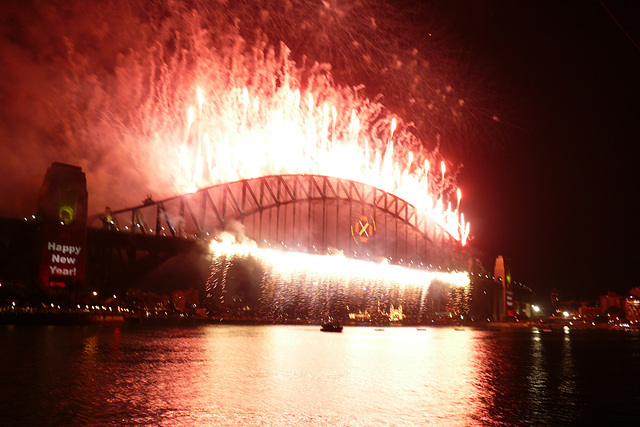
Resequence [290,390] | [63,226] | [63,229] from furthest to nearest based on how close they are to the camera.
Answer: [63,226] → [63,229] → [290,390]

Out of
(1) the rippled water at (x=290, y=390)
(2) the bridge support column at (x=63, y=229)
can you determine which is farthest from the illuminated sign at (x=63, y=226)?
(1) the rippled water at (x=290, y=390)

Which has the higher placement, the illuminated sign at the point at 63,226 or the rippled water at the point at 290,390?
the illuminated sign at the point at 63,226

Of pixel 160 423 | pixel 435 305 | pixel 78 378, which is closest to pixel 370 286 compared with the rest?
pixel 435 305

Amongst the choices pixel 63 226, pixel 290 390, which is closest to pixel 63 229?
pixel 63 226

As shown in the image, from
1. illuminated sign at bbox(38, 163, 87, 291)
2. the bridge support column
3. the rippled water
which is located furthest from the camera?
illuminated sign at bbox(38, 163, 87, 291)

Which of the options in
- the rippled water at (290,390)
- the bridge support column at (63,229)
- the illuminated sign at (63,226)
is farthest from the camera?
the illuminated sign at (63,226)

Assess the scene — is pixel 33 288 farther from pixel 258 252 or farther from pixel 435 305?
pixel 435 305

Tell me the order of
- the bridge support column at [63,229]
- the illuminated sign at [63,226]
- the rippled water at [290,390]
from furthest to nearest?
the illuminated sign at [63,226] < the bridge support column at [63,229] < the rippled water at [290,390]

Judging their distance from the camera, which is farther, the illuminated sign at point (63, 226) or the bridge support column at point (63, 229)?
the illuminated sign at point (63, 226)

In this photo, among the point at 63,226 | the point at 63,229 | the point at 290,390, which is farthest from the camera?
Answer: the point at 63,226

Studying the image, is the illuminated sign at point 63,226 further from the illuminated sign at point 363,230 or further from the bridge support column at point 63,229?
the illuminated sign at point 363,230

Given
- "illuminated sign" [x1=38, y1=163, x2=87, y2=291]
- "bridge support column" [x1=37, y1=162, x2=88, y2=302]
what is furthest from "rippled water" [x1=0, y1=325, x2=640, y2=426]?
"illuminated sign" [x1=38, y1=163, x2=87, y2=291]

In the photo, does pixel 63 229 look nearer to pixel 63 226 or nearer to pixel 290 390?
pixel 63 226

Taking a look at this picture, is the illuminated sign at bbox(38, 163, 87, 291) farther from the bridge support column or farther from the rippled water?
the rippled water
